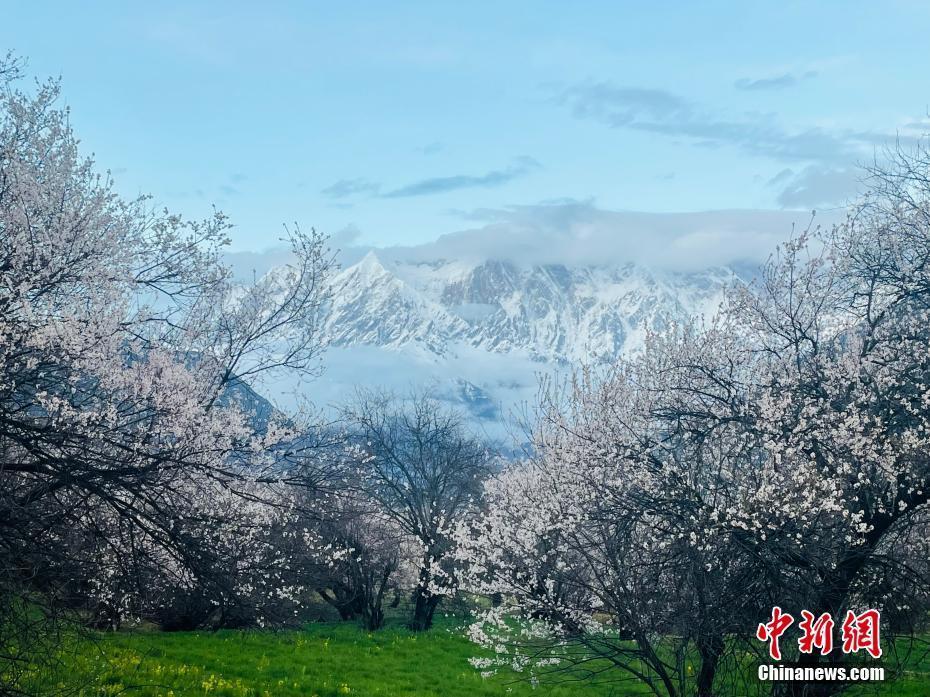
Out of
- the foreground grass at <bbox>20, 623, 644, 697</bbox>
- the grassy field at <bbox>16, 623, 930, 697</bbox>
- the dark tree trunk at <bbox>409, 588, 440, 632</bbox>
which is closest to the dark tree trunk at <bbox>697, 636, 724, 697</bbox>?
the foreground grass at <bbox>20, 623, 644, 697</bbox>

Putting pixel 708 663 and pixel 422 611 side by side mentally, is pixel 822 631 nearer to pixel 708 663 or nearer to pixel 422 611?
pixel 708 663

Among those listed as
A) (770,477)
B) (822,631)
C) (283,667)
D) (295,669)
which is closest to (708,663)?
(822,631)

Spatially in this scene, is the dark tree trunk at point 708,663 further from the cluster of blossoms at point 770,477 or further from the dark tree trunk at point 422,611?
the dark tree trunk at point 422,611

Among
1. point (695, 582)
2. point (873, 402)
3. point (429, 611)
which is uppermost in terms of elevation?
point (873, 402)

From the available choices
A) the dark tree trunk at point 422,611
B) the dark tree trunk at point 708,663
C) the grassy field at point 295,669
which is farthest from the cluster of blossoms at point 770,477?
the dark tree trunk at point 422,611

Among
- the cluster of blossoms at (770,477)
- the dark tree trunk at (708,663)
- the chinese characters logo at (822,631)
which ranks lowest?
the dark tree trunk at (708,663)

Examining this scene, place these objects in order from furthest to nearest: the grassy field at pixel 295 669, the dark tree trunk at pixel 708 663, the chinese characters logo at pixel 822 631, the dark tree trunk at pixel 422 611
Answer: the dark tree trunk at pixel 422 611 → the grassy field at pixel 295 669 → the chinese characters logo at pixel 822 631 → the dark tree trunk at pixel 708 663

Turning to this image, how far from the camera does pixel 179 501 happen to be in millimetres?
12242

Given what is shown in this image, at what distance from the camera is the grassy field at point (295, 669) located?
1443cm

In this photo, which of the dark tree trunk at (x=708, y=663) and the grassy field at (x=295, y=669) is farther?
the grassy field at (x=295, y=669)

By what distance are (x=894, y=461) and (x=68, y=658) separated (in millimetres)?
14713

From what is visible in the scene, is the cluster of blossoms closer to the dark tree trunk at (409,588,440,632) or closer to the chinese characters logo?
the chinese characters logo

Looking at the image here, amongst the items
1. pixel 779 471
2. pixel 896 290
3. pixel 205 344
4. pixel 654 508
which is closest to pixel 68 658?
pixel 205 344

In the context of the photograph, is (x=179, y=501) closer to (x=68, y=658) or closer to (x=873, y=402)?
(x=68, y=658)
